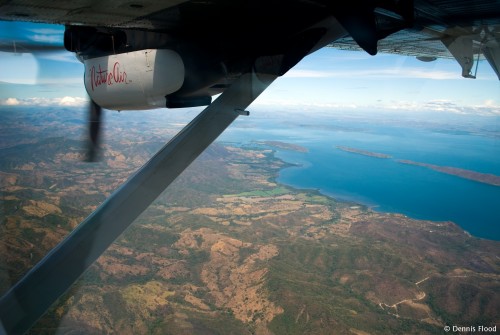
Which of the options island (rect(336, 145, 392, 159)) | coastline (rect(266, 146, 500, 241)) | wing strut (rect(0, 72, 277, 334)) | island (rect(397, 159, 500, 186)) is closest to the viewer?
wing strut (rect(0, 72, 277, 334))

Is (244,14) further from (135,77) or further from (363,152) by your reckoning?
(363,152)

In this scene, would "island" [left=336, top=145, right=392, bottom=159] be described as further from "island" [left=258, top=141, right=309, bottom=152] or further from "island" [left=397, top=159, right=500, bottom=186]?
"island" [left=397, top=159, right=500, bottom=186]

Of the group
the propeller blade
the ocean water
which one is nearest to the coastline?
the ocean water

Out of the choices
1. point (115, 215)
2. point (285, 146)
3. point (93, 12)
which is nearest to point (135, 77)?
point (93, 12)

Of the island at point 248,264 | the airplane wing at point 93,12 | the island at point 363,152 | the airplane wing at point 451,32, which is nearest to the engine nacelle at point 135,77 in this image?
the airplane wing at point 93,12

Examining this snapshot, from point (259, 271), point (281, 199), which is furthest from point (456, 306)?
point (281, 199)

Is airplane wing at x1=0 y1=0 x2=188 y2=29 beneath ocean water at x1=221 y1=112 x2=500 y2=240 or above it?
above
